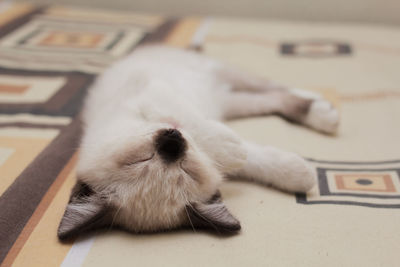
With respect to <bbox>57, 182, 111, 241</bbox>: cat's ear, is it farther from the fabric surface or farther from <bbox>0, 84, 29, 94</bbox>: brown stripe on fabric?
<bbox>0, 84, 29, 94</bbox>: brown stripe on fabric

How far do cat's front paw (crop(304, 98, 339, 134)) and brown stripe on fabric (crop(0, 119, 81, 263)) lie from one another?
79cm

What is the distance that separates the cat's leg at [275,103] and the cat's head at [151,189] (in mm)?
569

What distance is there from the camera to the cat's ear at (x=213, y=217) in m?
0.91

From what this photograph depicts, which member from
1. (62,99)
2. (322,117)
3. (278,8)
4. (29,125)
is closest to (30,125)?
(29,125)

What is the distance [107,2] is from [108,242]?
220 cm

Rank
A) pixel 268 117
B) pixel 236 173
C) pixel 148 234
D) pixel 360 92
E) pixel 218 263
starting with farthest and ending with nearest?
1. pixel 360 92
2. pixel 268 117
3. pixel 236 173
4. pixel 148 234
5. pixel 218 263

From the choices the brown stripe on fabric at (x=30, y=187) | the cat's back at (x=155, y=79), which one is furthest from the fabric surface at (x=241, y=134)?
the cat's back at (x=155, y=79)

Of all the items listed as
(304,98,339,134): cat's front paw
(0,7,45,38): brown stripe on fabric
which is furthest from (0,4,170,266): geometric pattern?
(304,98,339,134): cat's front paw

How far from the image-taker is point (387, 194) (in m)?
1.04

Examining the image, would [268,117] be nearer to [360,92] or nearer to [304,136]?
[304,136]

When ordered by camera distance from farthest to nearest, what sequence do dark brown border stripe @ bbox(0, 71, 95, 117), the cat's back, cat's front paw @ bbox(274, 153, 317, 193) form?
dark brown border stripe @ bbox(0, 71, 95, 117) → the cat's back → cat's front paw @ bbox(274, 153, 317, 193)

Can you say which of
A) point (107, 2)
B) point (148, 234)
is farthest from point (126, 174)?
point (107, 2)

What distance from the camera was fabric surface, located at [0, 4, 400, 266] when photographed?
872 millimetres

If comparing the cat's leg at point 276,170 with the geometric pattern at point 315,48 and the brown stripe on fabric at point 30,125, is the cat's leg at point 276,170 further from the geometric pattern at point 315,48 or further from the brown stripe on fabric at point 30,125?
the geometric pattern at point 315,48
